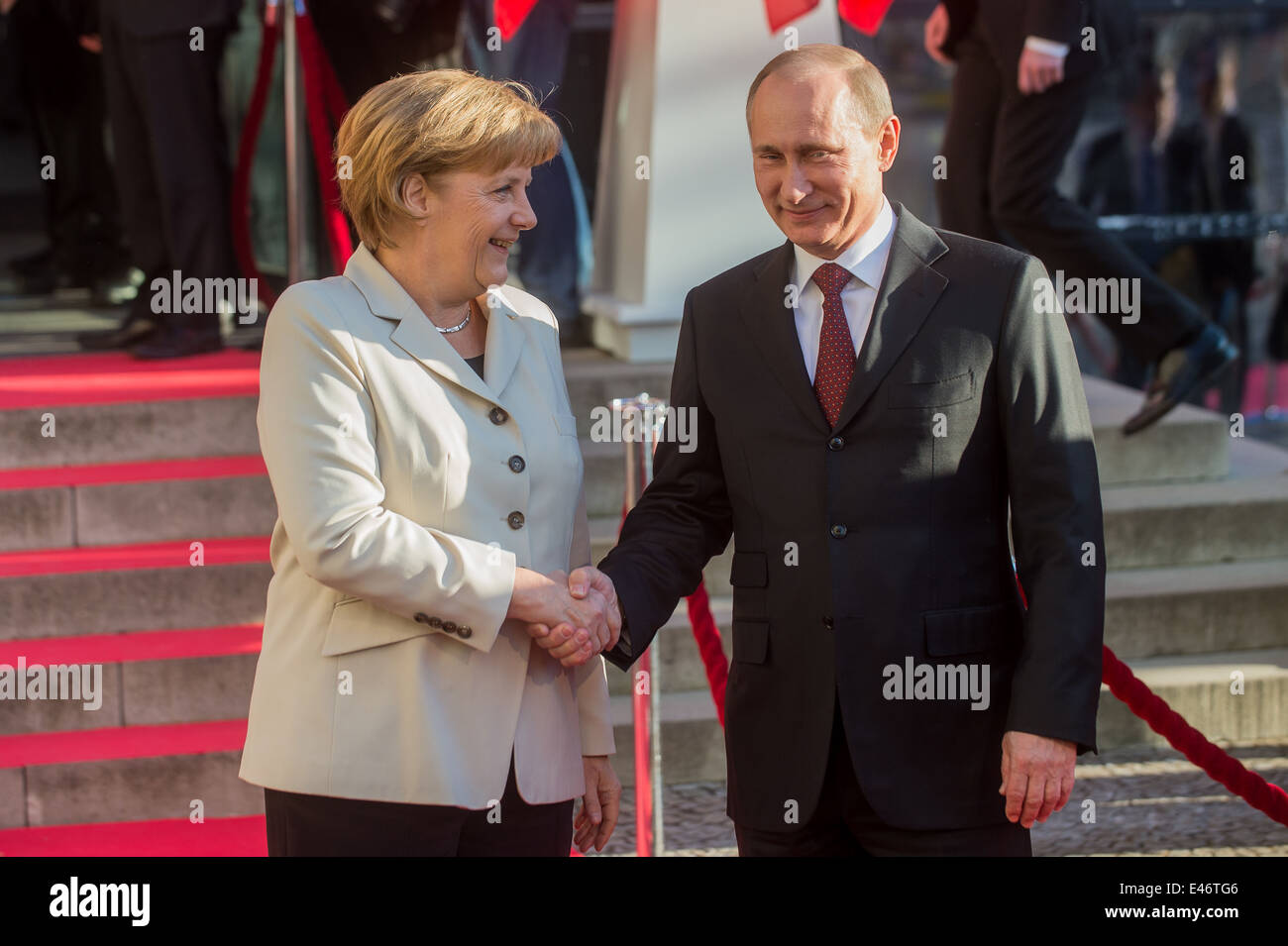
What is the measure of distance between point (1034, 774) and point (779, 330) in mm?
838

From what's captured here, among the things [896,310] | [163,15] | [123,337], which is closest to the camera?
[896,310]

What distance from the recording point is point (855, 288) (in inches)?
101

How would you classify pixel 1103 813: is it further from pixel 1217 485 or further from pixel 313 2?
pixel 313 2

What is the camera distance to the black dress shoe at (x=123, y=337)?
630 cm

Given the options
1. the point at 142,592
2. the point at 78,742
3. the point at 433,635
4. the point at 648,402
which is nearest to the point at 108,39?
the point at 142,592

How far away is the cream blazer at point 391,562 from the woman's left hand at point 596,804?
0.20 m

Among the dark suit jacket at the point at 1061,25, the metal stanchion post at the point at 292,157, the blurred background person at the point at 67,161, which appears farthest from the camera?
the blurred background person at the point at 67,161

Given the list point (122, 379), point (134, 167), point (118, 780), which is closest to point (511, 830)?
point (118, 780)

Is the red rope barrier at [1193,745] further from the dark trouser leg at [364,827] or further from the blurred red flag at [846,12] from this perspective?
the blurred red flag at [846,12]

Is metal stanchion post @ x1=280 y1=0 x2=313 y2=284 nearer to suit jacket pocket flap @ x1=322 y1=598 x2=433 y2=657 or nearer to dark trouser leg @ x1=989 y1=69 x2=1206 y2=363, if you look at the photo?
dark trouser leg @ x1=989 y1=69 x2=1206 y2=363

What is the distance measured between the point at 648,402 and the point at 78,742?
7.37ft

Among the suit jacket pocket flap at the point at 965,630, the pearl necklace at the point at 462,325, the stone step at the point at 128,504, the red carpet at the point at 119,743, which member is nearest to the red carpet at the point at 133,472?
the stone step at the point at 128,504

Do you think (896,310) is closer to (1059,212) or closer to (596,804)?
(596,804)

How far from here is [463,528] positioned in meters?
2.41
